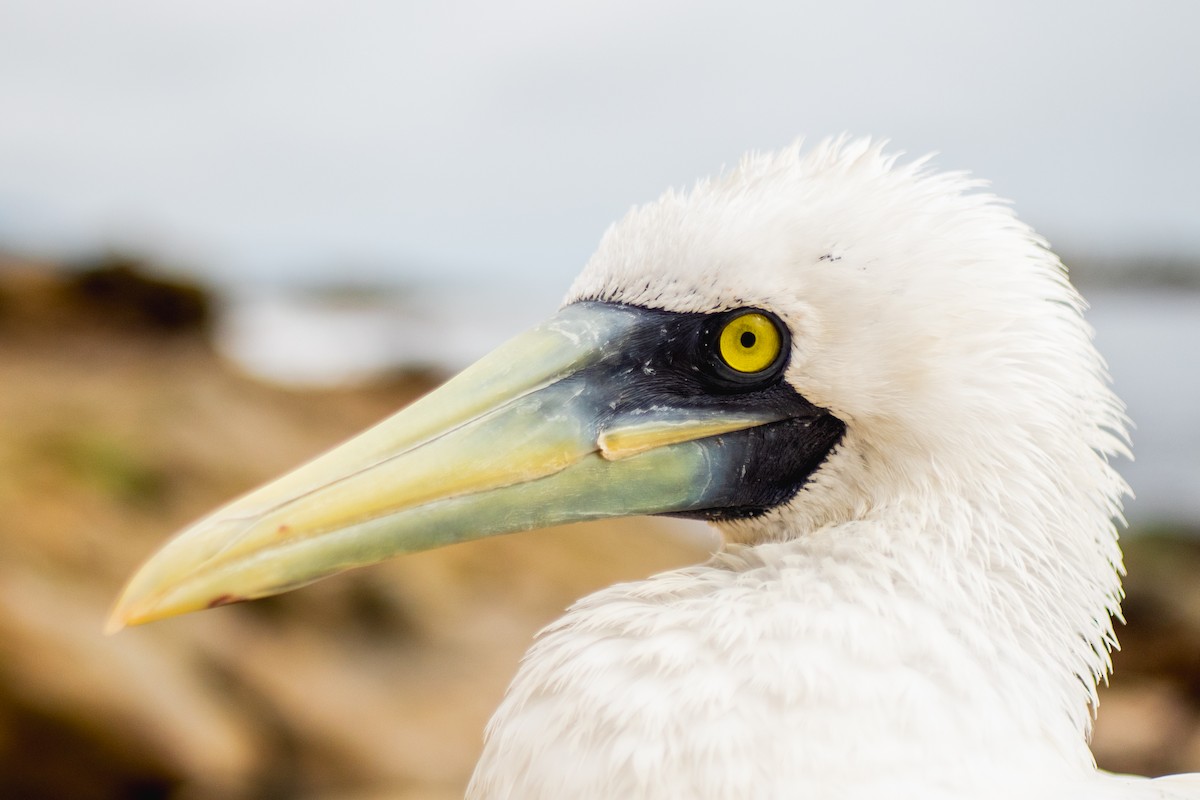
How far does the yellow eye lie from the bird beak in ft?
0.24

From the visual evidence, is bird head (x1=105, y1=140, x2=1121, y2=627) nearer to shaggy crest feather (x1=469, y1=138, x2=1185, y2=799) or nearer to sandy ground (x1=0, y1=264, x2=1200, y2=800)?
shaggy crest feather (x1=469, y1=138, x2=1185, y2=799)

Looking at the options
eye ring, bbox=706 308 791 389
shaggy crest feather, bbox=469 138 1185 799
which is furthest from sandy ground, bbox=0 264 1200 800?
eye ring, bbox=706 308 791 389

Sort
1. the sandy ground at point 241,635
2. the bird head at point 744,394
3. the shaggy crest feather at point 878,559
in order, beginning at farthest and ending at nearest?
the sandy ground at point 241,635 → the bird head at point 744,394 → the shaggy crest feather at point 878,559

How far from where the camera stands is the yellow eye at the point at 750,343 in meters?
1.49

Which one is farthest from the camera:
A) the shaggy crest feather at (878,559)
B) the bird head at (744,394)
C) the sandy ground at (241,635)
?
the sandy ground at (241,635)

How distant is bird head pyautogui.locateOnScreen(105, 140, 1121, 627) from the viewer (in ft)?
4.71

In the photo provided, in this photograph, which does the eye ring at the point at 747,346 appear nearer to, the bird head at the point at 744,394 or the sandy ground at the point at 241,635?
the bird head at the point at 744,394

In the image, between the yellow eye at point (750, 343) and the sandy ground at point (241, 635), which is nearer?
the yellow eye at point (750, 343)

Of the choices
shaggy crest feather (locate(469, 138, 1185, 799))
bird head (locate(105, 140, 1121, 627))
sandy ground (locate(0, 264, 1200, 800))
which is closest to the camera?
shaggy crest feather (locate(469, 138, 1185, 799))

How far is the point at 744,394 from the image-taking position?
1547 millimetres

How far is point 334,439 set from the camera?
600cm

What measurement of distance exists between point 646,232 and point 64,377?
17.0ft

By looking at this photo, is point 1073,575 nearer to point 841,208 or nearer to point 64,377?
point 841,208

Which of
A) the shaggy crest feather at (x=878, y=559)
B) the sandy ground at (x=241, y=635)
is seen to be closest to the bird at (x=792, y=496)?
the shaggy crest feather at (x=878, y=559)
